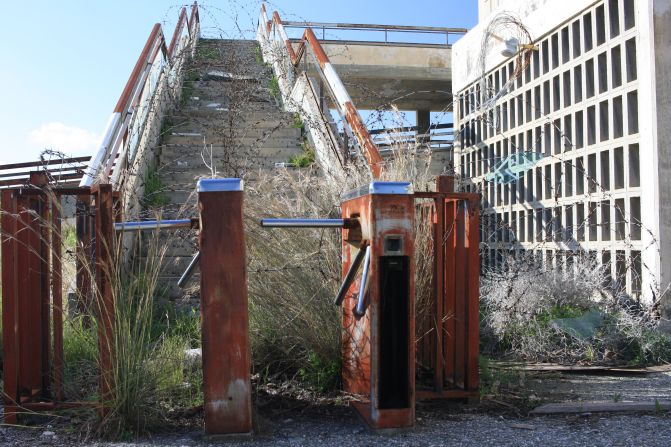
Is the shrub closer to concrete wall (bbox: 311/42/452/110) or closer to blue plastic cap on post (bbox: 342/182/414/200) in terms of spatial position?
blue plastic cap on post (bbox: 342/182/414/200)

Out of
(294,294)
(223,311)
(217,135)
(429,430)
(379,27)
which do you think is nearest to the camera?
(223,311)

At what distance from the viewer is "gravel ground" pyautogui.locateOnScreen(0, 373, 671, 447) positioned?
10.6ft

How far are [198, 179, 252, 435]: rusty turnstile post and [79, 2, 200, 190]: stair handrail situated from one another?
1440 millimetres

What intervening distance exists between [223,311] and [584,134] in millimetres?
4685

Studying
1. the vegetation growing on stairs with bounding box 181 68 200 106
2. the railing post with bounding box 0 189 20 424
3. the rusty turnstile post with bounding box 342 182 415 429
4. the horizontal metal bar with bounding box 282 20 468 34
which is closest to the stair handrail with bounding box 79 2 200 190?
the vegetation growing on stairs with bounding box 181 68 200 106

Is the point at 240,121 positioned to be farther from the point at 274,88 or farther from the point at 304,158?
the point at 274,88

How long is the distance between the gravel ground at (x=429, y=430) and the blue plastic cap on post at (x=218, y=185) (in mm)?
1192

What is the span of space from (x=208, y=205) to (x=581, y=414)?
2.32 meters

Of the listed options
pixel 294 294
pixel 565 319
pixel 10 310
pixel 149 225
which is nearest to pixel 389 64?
pixel 565 319

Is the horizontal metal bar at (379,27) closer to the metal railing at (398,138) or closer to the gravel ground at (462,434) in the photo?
the metal railing at (398,138)

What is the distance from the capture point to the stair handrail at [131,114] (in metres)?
6.05

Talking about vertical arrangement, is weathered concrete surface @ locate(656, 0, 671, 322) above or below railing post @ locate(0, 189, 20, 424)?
above

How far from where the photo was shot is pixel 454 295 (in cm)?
391

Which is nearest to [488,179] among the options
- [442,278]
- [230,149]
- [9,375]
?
[230,149]
